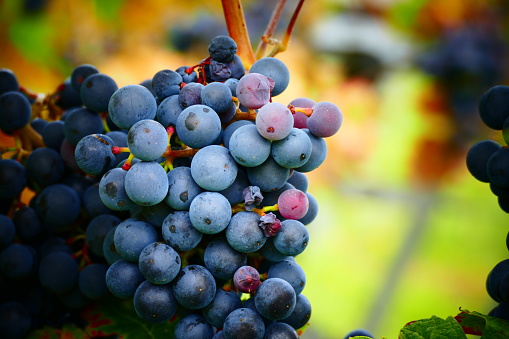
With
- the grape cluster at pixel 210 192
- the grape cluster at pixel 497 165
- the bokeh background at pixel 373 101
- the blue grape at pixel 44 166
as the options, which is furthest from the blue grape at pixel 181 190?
the bokeh background at pixel 373 101

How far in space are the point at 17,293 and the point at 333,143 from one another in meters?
1.66

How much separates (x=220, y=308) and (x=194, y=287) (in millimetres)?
40

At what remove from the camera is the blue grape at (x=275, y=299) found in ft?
1.41

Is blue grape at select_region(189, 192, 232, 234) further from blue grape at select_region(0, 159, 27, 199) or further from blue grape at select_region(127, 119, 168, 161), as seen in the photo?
blue grape at select_region(0, 159, 27, 199)

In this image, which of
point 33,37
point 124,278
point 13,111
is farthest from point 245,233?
point 33,37

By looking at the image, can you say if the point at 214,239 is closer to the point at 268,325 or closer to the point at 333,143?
the point at 268,325

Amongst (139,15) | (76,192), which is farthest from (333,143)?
(76,192)

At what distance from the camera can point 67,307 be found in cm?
62

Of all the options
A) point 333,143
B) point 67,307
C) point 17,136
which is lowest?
point 67,307

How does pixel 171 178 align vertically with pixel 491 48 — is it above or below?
below

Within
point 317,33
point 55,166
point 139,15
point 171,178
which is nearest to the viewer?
point 171,178

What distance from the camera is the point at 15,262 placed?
22.1 inches

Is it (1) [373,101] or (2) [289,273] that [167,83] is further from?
(1) [373,101]

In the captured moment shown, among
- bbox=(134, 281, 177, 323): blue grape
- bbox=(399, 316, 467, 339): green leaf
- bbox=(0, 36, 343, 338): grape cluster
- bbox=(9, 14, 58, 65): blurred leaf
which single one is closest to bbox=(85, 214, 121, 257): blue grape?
bbox=(0, 36, 343, 338): grape cluster
